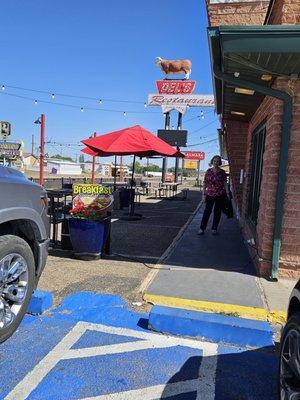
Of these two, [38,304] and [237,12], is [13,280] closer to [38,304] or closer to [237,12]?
[38,304]

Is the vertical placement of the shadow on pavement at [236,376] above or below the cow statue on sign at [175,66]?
below

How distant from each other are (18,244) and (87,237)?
2892 millimetres

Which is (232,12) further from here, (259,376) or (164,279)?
(259,376)

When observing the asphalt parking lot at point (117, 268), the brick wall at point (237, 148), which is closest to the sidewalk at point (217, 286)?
the asphalt parking lot at point (117, 268)

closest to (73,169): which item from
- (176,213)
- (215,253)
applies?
(176,213)

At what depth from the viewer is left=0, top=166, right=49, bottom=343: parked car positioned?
302cm

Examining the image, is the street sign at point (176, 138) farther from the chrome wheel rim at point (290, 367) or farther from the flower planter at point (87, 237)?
the chrome wheel rim at point (290, 367)

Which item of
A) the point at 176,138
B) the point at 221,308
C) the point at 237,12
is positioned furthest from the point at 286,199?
the point at 176,138

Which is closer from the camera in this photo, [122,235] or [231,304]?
[231,304]

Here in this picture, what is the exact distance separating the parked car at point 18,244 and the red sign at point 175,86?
24.3m

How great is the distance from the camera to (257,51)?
14.1ft

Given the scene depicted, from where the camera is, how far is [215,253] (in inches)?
267

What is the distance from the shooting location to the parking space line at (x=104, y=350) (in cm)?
284

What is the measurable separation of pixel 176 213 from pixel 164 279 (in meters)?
8.03
